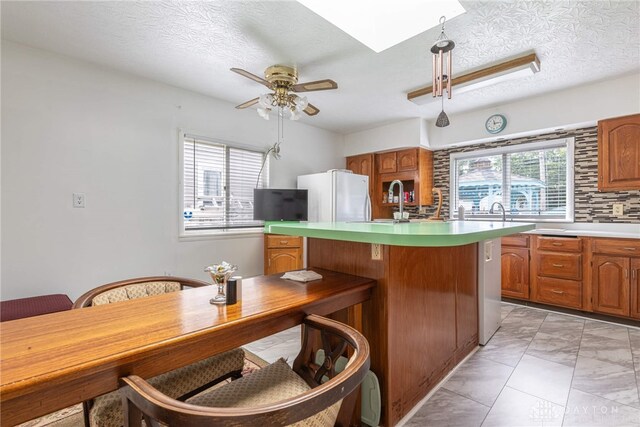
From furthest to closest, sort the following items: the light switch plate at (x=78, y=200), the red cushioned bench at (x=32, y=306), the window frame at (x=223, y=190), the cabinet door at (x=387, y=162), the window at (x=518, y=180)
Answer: the cabinet door at (x=387, y=162) < the window at (x=518, y=180) < the window frame at (x=223, y=190) < the light switch plate at (x=78, y=200) < the red cushioned bench at (x=32, y=306)

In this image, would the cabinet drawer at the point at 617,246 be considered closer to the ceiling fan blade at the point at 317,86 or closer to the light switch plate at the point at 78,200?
the ceiling fan blade at the point at 317,86

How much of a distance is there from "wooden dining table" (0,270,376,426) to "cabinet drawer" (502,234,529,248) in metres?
3.12

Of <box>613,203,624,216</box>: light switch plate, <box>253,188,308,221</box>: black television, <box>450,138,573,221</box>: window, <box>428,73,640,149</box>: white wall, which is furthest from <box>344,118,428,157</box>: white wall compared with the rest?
<box>613,203,624,216</box>: light switch plate

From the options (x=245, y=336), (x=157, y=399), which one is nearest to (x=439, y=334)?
(x=245, y=336)

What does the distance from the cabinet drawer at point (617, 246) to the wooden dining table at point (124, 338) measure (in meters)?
3.20

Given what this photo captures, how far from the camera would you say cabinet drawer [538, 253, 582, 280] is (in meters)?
3.10

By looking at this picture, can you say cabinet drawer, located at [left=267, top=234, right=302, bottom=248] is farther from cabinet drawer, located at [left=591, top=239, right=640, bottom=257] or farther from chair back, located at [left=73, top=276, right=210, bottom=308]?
cabinet drawer, located at [left=591, top=239, right=640, bottom=257]

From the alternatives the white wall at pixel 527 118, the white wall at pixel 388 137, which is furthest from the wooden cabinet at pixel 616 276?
the white wall at pixel 388 137

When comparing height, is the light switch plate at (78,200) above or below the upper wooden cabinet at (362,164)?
below

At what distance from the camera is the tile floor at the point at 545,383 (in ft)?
5.08

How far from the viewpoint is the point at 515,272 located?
3529mm

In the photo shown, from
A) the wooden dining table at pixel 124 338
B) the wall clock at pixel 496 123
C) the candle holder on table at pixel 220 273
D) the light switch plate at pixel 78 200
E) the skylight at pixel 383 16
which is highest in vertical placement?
the skylight at pixel 383 16

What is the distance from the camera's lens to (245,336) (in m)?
0.97

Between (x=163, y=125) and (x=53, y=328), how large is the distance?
9.14 feet
